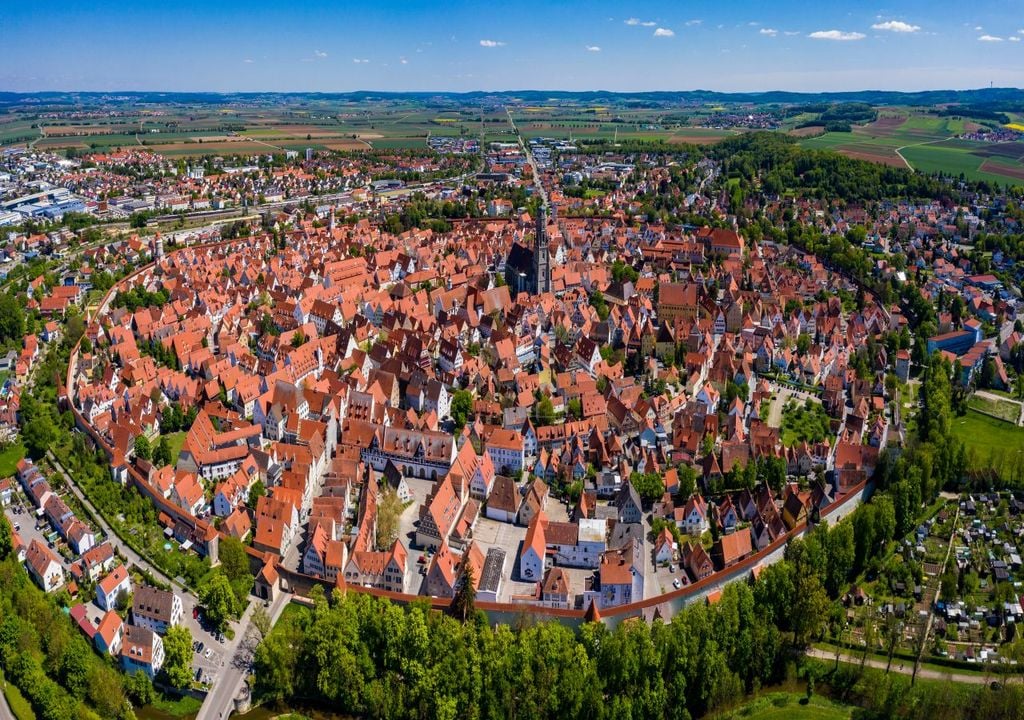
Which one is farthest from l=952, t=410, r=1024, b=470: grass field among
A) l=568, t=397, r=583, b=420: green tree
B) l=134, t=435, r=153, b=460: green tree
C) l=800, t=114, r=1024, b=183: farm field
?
l=800, t=114, r=1024, b=183: farm field

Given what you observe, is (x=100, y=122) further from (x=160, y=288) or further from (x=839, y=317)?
(x=839, y=317)

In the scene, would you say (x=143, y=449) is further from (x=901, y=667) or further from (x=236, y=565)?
(x=901, y=667)

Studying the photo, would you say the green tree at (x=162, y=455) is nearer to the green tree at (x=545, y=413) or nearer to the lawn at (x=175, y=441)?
the lawn at (x=175, y=441)

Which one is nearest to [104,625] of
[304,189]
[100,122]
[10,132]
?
[304,189]

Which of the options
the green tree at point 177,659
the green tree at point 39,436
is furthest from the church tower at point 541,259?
the green tree at point 177,659

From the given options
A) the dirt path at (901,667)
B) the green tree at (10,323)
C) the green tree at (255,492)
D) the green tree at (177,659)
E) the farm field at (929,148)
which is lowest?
the dirt path at (901,667)

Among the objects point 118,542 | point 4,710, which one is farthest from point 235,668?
point 118,542
